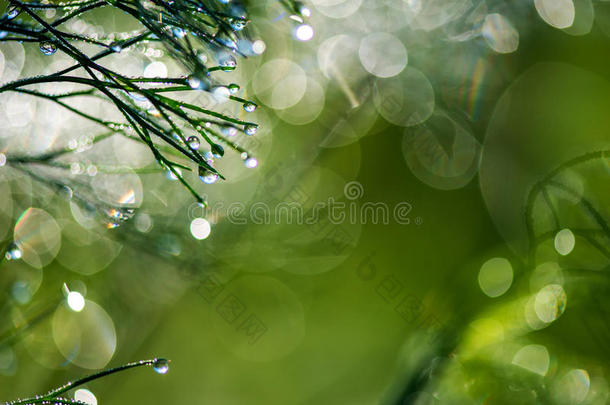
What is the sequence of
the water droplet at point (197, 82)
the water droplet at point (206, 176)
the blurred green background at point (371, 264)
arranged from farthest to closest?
the blurred green background at point (371, 264) < the water droplet at point (206, 176) < the water droplet at point (197, 82)

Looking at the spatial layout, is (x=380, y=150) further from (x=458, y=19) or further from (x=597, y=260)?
(x=597, y=260)

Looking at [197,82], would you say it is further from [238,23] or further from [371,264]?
[371,264]

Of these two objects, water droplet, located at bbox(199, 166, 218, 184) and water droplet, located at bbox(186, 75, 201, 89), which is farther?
water droplet, located at bbox(199, 166, 218, 184)

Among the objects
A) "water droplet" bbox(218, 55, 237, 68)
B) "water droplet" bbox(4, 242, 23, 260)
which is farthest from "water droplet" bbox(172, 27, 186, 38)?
"water droplet" bbox(4, 242, 23, 260)

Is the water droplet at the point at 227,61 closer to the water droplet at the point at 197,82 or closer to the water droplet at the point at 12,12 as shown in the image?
the water droplet at the point at 197,82

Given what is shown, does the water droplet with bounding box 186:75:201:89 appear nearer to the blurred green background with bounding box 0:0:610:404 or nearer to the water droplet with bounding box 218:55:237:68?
the water droplet with bounding box 218:55:237:68

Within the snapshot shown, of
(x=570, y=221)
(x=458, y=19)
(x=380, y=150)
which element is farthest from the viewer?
(x=380, y=150)

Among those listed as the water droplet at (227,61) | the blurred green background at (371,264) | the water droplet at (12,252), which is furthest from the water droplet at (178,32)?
the blurred green background at (371,264)

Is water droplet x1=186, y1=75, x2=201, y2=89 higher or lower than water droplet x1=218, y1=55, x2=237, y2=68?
below

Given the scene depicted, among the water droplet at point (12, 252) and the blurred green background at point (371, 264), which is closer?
the water droplet at point (12, 252)

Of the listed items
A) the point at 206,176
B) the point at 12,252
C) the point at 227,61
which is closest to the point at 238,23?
the point at 227,61

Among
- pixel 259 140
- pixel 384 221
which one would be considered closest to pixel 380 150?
pixel 384 221
